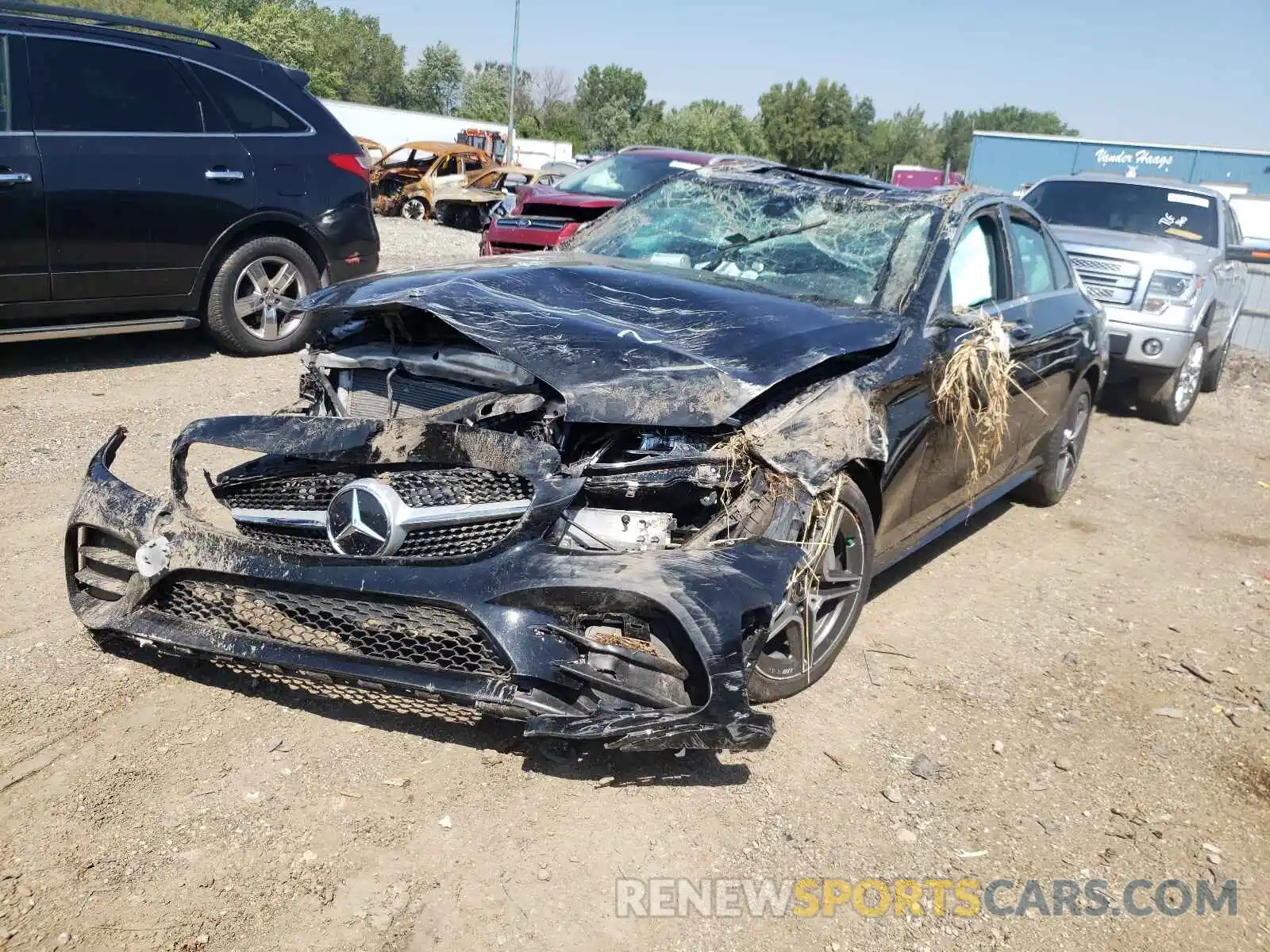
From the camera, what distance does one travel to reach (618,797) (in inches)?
114

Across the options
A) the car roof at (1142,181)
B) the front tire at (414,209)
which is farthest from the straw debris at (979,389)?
the front tire at (414,209)

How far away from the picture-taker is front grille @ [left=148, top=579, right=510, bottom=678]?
2.74 metres

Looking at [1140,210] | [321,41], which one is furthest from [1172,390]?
[321,41]

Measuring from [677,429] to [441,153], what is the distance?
2027 centimetres

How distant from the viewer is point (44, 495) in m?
4.70

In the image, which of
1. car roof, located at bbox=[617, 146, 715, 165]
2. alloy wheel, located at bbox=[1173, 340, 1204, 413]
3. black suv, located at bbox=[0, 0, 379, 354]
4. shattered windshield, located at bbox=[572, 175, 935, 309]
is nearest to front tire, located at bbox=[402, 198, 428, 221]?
car roof, located at bbox=[617, 146, 715, 165]

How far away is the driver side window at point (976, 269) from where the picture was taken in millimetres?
4172

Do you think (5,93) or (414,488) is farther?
(5,93)

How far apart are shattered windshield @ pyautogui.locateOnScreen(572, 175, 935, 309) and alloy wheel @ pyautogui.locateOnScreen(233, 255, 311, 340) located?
10.2 feet

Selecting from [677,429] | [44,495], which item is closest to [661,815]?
[677,429]

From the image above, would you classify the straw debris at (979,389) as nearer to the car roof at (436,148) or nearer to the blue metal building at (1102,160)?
the car roof at (436,148)

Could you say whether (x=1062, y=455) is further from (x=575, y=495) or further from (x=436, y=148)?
(x=436, y=148)

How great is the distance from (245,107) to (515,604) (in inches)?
228

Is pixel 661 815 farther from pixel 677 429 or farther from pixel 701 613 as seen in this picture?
pixel 677 429
